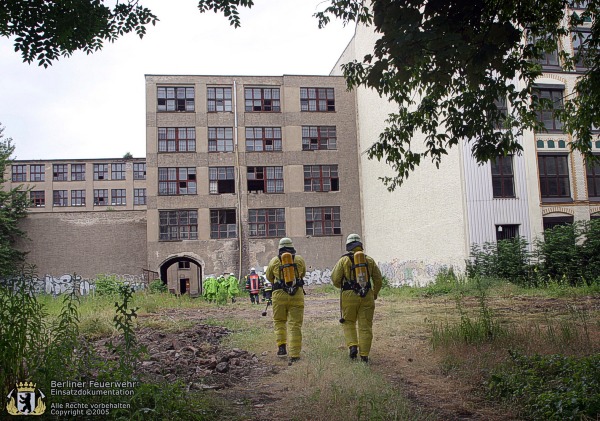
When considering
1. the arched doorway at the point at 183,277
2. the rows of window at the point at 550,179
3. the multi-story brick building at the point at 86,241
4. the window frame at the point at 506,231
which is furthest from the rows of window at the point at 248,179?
the arched doorway at the point at 183,277

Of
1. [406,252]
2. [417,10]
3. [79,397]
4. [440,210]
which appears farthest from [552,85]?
[79,397]

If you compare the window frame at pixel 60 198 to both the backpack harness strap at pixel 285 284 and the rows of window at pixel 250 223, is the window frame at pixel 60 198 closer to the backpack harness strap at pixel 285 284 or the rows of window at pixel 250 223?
the rows of window at pixel 250 223

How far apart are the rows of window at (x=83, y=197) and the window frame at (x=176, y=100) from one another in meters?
32.4

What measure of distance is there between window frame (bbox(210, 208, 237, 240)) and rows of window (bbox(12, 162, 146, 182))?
3448 cm

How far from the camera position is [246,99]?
38.0m

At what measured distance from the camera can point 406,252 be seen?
31.1 m

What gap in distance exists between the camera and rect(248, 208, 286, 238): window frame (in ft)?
119

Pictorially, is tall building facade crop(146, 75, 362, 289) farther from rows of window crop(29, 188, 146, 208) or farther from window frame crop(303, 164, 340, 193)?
rows of window crop(29, 188, 146, 208)

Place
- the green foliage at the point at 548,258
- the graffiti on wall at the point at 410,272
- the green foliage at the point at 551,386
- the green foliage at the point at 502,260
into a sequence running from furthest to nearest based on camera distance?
1. the graffiti on wall at the point at 410,272
2. the green foliage at the point at 502,260
3. the green foliage at the point at 548,258
4. the green foliage at the point at 551,386

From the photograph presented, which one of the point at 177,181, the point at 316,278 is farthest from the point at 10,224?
the point at 316,278

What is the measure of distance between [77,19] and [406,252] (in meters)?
27.1

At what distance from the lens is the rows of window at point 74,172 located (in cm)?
6309

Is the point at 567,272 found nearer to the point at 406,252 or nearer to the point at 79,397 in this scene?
the point at 406,252

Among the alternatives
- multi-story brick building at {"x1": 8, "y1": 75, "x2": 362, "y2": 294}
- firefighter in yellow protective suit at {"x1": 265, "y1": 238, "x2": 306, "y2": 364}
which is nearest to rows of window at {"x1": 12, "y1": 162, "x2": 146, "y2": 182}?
multi-story brick building at {"x1": 8, "y1": 75, "x2": 362, "y2": 294}
